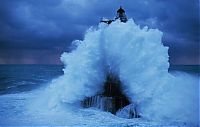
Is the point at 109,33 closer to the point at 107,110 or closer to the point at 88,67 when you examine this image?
the point at 88,67

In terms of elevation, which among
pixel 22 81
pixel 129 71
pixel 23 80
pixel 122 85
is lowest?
pixel 122 85

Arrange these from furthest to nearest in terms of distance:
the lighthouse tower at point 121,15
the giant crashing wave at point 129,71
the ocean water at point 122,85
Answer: the lighthouse tower at point 121,15, the giant crashing wave at point 129,71, the ocean water at point 122,85

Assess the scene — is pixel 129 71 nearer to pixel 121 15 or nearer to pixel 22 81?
pixel 121 15

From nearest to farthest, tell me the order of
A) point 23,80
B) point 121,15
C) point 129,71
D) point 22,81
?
point 129,71 < point 121,15 < point 22,81 < point 23,80

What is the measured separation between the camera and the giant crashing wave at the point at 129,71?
26.3 ft

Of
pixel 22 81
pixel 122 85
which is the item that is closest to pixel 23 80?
pixel 22 81

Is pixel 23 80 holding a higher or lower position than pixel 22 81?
higher

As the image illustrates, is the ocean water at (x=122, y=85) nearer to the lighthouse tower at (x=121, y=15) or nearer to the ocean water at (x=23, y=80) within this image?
the lighthouse tower at (x=121, y=15)

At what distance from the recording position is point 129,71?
29.1ft

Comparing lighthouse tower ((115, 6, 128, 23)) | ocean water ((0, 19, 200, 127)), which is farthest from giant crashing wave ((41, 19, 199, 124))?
lighthouse tower ((115, 6, 128, 23))

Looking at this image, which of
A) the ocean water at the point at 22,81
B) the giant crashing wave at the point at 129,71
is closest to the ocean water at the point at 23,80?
the ocean water at the point at 22,81

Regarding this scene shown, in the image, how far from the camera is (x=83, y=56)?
961cm

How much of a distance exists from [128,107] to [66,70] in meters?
2.63

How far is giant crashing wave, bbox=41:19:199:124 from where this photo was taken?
8008mm
